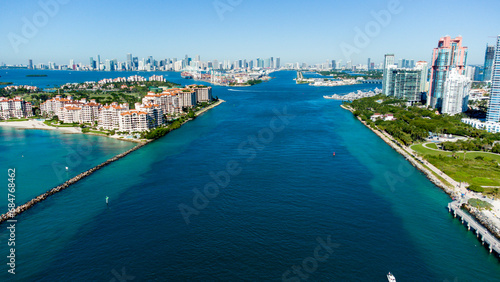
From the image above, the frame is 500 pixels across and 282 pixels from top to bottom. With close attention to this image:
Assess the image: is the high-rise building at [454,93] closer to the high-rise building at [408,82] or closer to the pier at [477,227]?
the high-rise building at [408,82]

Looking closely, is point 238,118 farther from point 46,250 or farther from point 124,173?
point 46,250

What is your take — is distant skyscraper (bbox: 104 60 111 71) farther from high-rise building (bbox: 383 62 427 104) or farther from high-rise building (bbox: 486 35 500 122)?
high-rise building (bbox: 486 35 500 122)

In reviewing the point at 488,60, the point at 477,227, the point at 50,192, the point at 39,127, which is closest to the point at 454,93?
the point at 477,227

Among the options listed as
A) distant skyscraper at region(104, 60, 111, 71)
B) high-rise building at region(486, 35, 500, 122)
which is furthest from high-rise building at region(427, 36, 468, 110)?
distant skyscraper at region(104, 60, 111, 71)

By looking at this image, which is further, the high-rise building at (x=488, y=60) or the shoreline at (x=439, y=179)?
the high-rise building at (x=488, y=60)

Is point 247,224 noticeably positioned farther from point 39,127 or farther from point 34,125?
point 34,125

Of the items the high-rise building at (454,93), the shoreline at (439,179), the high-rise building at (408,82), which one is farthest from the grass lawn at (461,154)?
the high-rise building at (408,82)

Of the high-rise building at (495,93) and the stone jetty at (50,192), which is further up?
the high-rise building at (495,93)
